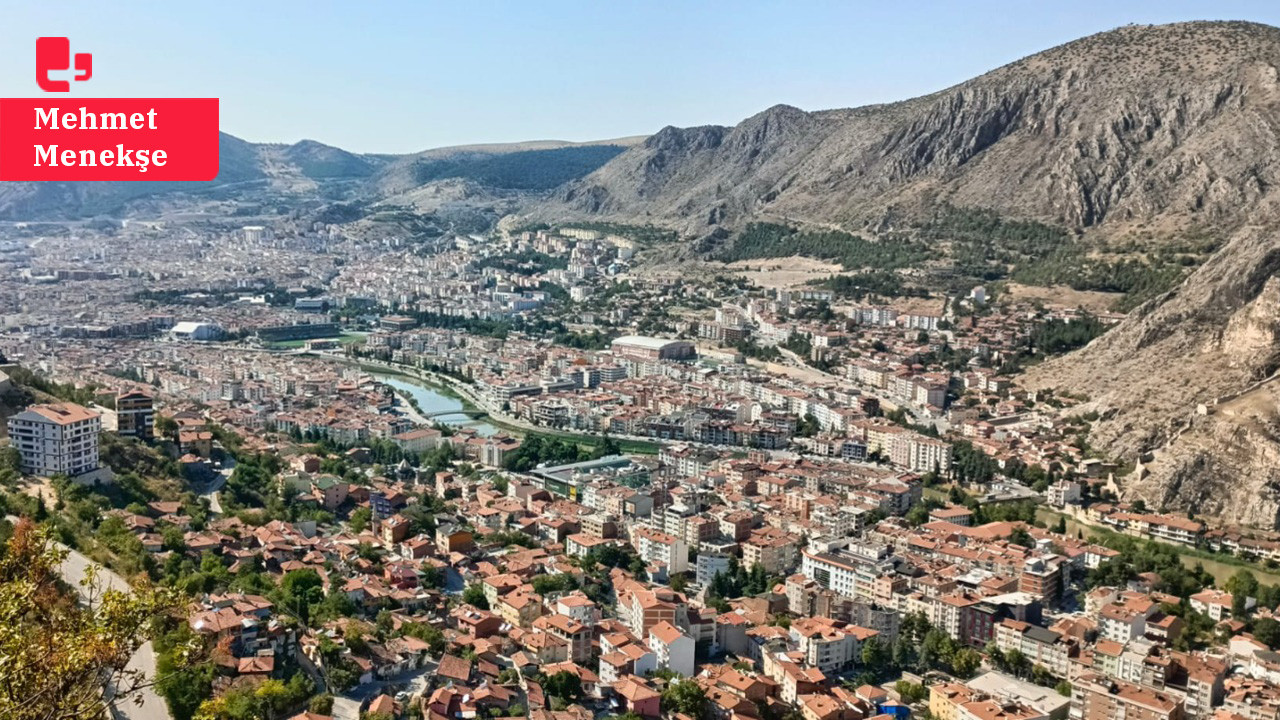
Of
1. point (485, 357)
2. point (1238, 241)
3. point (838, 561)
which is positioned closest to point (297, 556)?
point (838, 561)

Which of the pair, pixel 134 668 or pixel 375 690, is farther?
pixel 375 690

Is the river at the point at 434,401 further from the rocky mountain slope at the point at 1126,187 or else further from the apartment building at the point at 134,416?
the rocky mountain slope at the point at 1126,187

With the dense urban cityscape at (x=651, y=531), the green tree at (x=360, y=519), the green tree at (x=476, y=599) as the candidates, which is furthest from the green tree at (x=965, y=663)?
the green tree at (x=360, y=519)

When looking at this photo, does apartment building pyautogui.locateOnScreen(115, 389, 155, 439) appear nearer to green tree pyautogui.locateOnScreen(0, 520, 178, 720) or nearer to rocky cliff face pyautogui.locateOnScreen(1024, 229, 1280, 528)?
green tree pyautogui.locateOnScreen(0, 520, 178, 720)

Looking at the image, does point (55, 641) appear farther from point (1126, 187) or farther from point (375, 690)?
point (1126, 187)

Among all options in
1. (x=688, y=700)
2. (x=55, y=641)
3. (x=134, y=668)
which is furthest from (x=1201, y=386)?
(x=55, y=641)

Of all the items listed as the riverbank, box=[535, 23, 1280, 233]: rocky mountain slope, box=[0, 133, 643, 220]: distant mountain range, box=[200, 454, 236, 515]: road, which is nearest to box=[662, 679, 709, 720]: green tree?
box=[200, 454, 236, 515]: road

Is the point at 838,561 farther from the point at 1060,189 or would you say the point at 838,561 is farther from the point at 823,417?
the point at 1060,189
